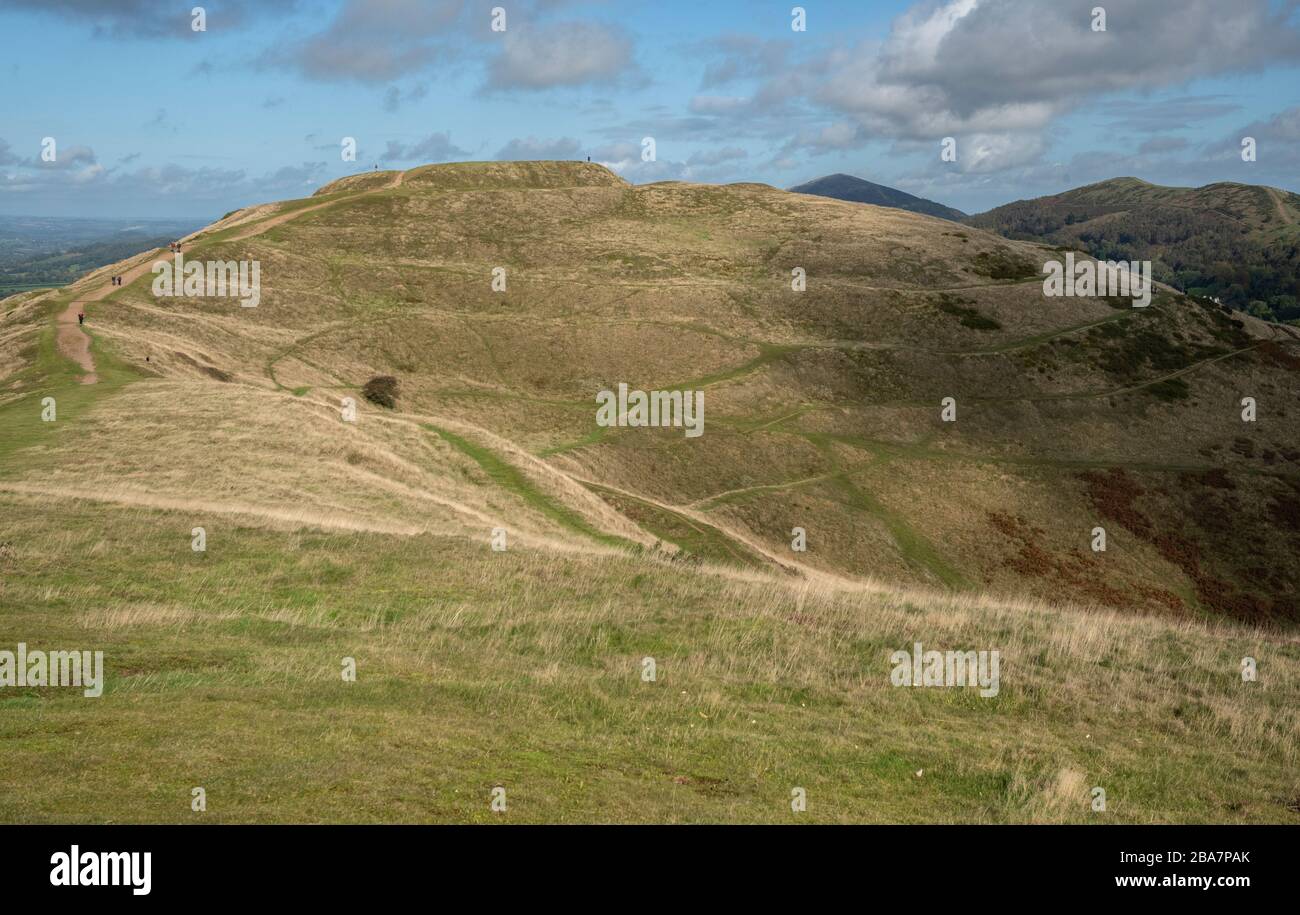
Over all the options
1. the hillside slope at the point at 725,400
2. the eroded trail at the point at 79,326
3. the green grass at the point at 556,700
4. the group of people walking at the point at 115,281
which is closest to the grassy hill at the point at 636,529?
the green grass at the point at 556,700

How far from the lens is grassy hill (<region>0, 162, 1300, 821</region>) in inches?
503

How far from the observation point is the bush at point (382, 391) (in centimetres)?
6781

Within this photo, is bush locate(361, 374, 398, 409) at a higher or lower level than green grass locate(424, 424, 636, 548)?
higher

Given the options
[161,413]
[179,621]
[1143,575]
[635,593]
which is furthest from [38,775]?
[1143,575]

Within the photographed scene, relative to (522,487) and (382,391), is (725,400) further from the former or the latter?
(522,487)

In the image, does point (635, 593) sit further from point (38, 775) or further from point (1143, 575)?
point (1143, 575)

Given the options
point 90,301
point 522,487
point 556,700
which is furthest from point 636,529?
point 90,301

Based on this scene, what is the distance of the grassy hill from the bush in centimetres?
152

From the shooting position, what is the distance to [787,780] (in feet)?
41.5

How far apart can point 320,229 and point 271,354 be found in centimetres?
3630

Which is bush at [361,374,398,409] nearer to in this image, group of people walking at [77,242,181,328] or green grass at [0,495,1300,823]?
group of people walking at [77,242,181,328]

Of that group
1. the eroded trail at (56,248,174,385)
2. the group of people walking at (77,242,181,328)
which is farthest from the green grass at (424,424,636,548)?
the group of people walking at (77,242,181,328)

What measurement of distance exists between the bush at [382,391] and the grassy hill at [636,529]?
59.8 inches

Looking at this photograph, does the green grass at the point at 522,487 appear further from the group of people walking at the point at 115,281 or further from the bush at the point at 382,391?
the group of people walking at the point at 115,281
